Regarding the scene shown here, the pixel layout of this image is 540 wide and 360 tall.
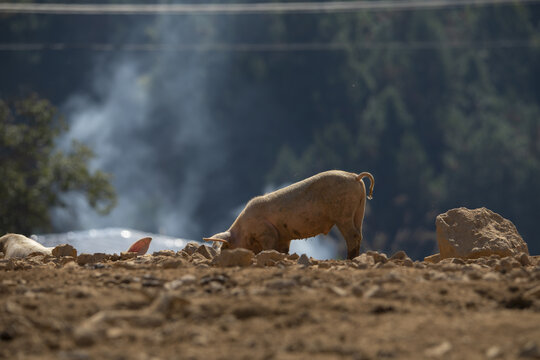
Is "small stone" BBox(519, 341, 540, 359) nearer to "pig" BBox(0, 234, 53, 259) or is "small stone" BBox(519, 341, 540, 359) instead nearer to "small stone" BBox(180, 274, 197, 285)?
"small stone" BBox(180, 274, 197, 285)

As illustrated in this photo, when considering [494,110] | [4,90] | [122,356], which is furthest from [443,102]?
[122,356]

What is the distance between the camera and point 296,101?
172 feet

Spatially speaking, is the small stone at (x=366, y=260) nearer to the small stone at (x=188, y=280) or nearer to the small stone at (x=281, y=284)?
the small stone at (x=281, y=284)

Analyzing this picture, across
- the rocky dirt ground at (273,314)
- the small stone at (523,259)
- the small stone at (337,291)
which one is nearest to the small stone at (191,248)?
the rocky dirt ground at (273,314)

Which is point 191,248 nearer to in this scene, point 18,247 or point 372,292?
point 18,247

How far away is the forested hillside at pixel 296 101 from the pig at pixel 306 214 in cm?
3593

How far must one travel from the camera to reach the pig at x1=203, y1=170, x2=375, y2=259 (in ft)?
28.6

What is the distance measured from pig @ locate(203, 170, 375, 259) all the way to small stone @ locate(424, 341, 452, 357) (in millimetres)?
5416

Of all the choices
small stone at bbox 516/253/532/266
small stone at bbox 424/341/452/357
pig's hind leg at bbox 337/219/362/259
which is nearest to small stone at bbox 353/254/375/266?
small stone at bbox 516/253/532/266

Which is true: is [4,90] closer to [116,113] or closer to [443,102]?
[116,113]

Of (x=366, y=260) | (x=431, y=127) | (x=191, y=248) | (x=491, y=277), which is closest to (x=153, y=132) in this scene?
(x=431, y=127)

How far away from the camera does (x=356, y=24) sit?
53.6 m

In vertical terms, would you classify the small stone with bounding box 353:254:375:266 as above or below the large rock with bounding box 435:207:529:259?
below

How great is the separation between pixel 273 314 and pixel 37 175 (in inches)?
942
